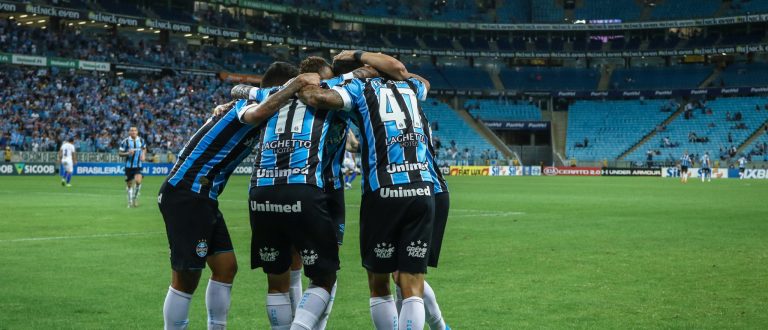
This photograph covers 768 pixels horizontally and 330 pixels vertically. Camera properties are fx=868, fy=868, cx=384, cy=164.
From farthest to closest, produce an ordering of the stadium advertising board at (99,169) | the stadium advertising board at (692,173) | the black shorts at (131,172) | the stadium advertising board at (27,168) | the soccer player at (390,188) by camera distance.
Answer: the stadium advertising board at (692,173)
the stadium advertising board at (99,169)
the stadium advertising board at (27,168)
the black shorts at (131,172)
the soccer player at (390,188)

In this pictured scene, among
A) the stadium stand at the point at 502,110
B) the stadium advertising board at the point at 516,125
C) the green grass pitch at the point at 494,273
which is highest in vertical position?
the stadium stand at the point at 502,110

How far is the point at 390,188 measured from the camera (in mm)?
6391

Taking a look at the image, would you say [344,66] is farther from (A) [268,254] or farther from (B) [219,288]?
(B) [219,288]

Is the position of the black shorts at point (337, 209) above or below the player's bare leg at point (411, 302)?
above

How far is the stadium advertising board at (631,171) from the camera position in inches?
2822

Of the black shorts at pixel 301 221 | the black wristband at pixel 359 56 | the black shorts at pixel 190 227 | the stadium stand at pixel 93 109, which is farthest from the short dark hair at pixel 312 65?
the stadium stand at pixel 93 109

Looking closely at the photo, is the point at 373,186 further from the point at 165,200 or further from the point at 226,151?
the point at 165,200

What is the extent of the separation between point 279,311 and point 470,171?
6480 cm

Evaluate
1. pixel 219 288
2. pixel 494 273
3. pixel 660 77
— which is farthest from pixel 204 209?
pixel 660 77

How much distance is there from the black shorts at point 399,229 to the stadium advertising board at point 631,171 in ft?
225

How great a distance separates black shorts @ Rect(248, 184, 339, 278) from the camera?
634cm

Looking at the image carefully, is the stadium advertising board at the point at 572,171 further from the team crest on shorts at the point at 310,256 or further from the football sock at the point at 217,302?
the team crest on shorts at the point at 310,256

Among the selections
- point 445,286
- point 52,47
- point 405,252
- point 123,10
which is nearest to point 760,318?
point 445,286

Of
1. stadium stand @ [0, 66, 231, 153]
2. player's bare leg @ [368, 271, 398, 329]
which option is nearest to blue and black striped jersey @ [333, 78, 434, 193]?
player's bare leg @ [368, 271, 398, 329]
